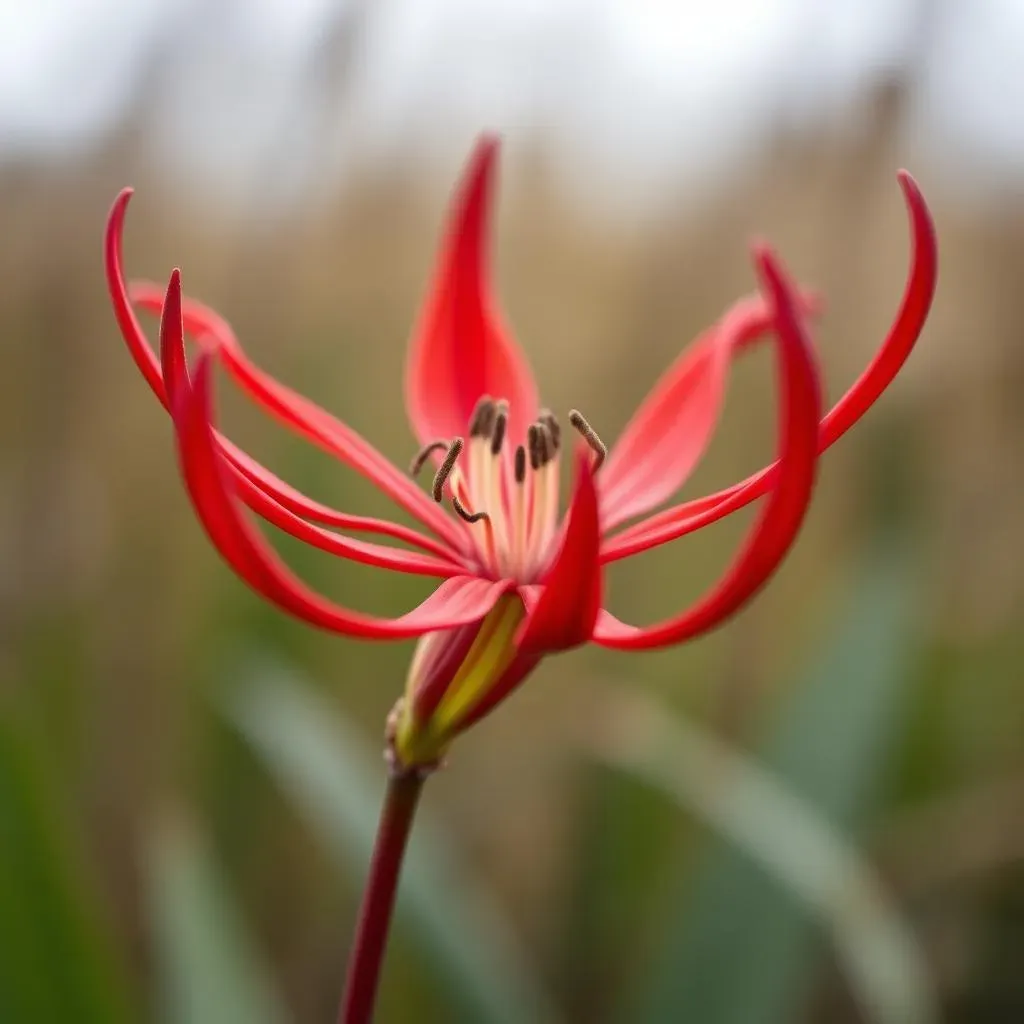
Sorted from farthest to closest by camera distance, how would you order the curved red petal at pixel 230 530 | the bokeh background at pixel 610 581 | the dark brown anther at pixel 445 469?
the bokeh background at pixel 610 581, the dark brown anther at pixel 445 469, the curved red petal at pixel 230 530

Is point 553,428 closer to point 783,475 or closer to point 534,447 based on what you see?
point 534,447

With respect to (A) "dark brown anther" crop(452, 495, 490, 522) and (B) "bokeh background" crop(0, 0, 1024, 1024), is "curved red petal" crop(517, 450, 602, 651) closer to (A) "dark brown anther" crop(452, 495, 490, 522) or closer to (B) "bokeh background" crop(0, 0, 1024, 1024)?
(A) "dark brown anther" crop(452, 495, 490, 522)

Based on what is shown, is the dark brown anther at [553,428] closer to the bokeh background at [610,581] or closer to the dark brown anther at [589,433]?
the dark brown anther at [589,433]

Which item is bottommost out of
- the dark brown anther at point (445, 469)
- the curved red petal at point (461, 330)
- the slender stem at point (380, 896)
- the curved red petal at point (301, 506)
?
the slender stem at point (380, 896)

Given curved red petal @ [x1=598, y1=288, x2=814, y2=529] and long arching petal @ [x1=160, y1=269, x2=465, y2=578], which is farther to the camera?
curved red petal @ [x1=598, y1=288, x2=814, y2=529]

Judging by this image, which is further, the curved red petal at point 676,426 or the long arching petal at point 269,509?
the curved red petal at point 676,426

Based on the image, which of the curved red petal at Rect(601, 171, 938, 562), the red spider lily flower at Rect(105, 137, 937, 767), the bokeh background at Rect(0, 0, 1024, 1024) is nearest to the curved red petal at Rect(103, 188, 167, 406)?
the red spider lily flower at Rect(105, 137, 937, 767)

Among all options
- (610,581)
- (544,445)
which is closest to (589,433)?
(544,445)

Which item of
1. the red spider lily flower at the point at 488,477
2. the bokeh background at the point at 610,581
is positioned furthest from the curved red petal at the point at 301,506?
the bokeh background at the point at 610,581
